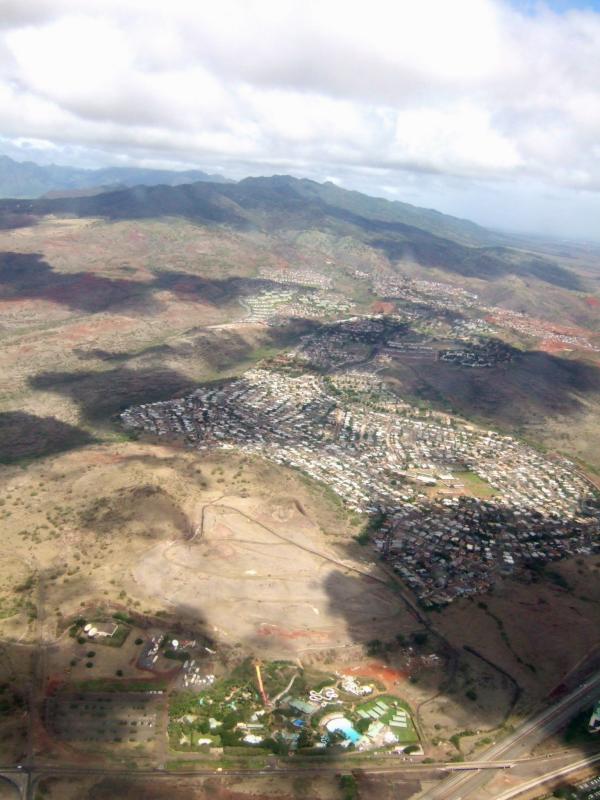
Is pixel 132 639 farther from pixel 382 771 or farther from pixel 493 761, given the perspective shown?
pixel 493 761

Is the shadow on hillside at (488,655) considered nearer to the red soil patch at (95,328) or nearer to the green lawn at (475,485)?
the green lawn at (475,485)

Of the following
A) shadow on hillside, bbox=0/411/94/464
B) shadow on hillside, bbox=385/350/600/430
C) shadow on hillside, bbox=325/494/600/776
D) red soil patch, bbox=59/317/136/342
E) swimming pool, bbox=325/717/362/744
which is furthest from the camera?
red soil patch, bbox=59/317/136/342

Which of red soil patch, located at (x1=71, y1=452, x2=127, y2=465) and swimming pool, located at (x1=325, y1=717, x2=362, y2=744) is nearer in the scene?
swimming pool, located at (x1=325, y1=717, x2=362, y2=744)

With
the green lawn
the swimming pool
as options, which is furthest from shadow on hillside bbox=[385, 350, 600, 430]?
the swimming pool

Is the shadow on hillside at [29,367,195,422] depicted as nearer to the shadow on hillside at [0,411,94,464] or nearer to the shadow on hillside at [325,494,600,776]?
the shadow on hillside at [0,411,94,464]

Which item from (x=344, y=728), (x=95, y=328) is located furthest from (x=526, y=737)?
(x=95, y=328)

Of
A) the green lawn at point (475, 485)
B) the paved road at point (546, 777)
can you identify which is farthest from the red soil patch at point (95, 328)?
the paved road at point (546, 777)

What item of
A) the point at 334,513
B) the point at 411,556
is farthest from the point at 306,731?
the point at 334,513
